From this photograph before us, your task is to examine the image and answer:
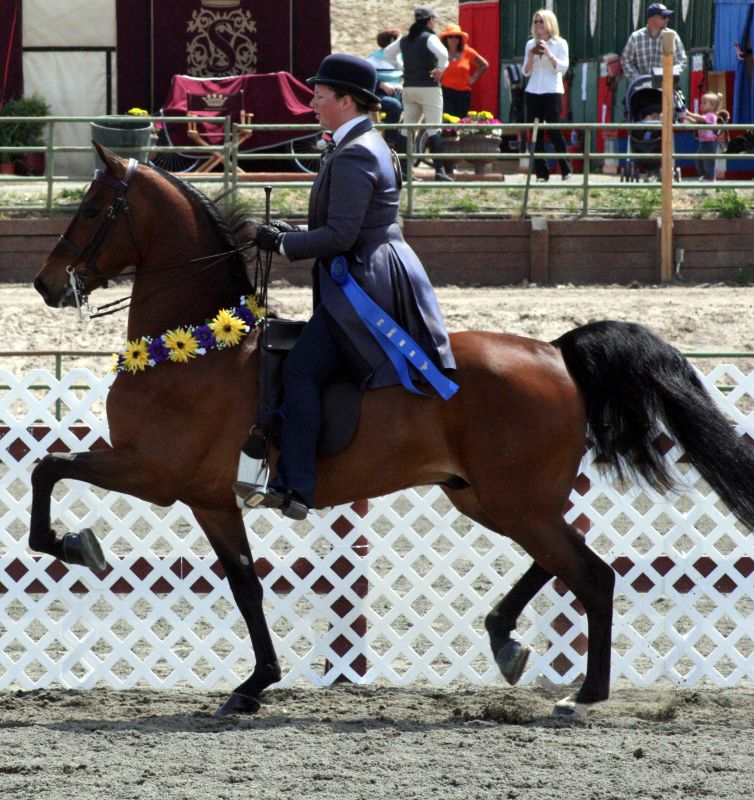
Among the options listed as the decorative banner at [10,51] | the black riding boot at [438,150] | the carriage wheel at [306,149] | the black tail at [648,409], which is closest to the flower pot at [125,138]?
the carriage wheel at [306,149]

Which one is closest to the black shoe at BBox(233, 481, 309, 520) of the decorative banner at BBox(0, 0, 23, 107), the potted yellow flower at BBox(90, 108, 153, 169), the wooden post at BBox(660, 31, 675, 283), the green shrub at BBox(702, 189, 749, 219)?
the wooden post at BBox(660, 31, 675, 283)

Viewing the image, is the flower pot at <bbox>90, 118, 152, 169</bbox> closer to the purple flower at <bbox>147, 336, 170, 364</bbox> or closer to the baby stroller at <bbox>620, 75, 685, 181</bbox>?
the baby stroller at <bbox>620, 75, 685, 181</bbox>

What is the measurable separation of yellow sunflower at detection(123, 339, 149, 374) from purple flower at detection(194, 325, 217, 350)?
0.21m

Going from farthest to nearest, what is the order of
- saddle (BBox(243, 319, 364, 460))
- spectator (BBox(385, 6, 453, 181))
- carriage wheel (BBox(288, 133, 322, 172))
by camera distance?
carriage wheel (BBox(288, 133, 322, 172)), spectator (BBox(385, 6, 453, 181)), saddle (BBox(243, 319, 364, 460))

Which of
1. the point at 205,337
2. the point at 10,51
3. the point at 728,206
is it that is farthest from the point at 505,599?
the point at 10,51

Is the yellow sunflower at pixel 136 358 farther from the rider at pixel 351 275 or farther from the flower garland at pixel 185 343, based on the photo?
the rider at pixel 351 275

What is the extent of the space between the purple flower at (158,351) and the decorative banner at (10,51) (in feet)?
49.4

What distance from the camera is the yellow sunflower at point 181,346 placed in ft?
17.9

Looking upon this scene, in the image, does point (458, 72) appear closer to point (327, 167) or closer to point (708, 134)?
point (708, 134)

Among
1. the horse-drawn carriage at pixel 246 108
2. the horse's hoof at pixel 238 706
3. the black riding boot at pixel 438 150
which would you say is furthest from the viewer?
the horse-drawn carriage at pixel 246 108

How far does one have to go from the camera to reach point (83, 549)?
5.43 meters

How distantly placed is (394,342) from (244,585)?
3.96ft

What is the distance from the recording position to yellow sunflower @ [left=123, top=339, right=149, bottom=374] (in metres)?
5.46

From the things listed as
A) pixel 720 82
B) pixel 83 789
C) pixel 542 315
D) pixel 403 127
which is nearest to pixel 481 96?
pixel 720 82
